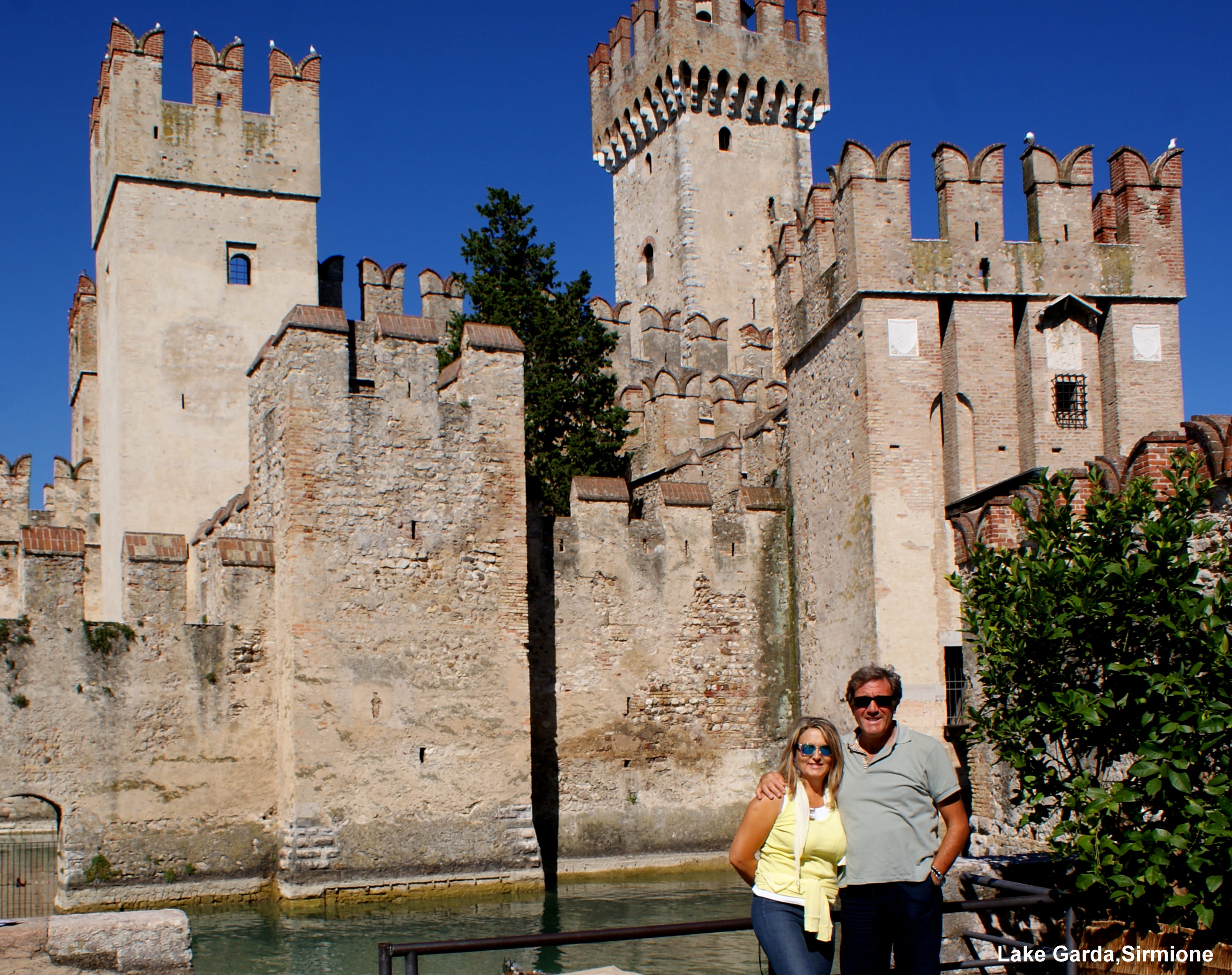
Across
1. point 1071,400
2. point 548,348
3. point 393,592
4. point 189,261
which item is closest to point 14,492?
point 189,261

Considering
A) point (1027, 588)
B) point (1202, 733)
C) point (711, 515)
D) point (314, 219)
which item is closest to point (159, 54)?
point (314, 219)

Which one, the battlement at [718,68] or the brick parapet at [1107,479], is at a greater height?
the battlement at [718,68]

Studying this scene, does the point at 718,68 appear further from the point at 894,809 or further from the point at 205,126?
the point at 894,809

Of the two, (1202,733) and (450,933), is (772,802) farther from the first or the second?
(450,933)

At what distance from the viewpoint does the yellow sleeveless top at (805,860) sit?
5.40 meters

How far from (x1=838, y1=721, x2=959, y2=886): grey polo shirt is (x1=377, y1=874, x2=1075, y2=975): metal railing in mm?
321

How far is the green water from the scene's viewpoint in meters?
12.0

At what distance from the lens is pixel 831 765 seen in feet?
18.1

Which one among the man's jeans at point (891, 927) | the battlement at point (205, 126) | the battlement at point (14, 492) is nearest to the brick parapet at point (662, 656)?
the battlement at point (205, 126)

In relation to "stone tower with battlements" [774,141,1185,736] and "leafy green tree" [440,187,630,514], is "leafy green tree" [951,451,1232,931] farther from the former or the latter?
"leafy green tree" [440,187,630,514]

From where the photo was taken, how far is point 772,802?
17.8 ft

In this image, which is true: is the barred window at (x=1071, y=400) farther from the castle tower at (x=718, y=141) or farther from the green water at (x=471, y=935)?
the castle tower at (x=718, y=141)

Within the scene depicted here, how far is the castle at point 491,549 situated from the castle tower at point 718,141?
1442 cm

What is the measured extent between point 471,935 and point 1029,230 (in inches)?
413
